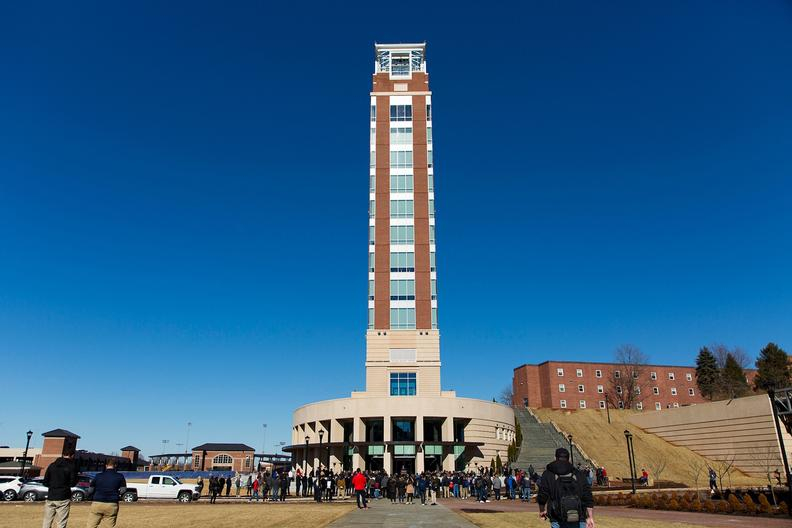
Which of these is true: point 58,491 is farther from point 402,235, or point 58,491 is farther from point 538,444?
point 538,444

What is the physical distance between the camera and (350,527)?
54.5 feet

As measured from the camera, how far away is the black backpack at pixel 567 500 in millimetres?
8477

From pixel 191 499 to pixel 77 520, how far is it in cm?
1752

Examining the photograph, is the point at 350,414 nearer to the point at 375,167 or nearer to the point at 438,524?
the point at 375,167

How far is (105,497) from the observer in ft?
37.9

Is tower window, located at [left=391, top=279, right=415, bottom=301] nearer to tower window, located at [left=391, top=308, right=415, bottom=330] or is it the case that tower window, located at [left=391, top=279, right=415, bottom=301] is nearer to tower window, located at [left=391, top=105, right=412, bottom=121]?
tower window, located at [left=391, top=308, right=415, bottom=330]

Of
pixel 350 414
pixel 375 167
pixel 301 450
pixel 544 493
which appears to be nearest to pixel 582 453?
pixel 350 414

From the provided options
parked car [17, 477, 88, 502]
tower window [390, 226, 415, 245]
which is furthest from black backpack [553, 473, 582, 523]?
tower window [390, 226, 415, 245]

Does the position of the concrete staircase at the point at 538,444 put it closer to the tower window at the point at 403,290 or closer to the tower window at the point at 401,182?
the tower window at the point at 403,290

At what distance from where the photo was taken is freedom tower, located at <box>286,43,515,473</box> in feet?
193

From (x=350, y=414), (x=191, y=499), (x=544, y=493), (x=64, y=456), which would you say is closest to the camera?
(x=544, y=493)

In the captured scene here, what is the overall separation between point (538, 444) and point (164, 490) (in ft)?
157

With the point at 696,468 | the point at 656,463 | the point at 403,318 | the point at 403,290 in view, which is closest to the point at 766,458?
the point at 696,468

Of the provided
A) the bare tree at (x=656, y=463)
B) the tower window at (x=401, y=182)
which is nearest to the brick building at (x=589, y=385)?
the bare tree at (x=656, y=463)
